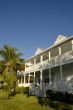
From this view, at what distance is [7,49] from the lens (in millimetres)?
25516

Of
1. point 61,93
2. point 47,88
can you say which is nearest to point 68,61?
point 61,93

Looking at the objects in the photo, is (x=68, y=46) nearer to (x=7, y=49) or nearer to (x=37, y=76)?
(x=7, y=49)

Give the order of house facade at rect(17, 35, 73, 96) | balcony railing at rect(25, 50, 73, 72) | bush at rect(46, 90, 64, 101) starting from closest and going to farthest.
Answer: bush at rect(46, 90, 64, 101)
balcony railing at rect(25, 50, 73, 72)
house facade at rect(17, 35, 73, 96)

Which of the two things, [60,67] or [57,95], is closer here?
[57,95]

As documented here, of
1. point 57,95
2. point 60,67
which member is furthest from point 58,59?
point 57,95

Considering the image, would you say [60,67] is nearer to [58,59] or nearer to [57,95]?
[58,59]

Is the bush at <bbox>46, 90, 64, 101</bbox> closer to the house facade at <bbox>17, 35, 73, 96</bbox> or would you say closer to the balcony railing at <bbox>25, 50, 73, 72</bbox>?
the house facade at <bbox>17, 35, 73, 96</bbox>

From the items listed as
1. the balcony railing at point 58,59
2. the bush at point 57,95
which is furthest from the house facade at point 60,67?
the bush at point 57,95

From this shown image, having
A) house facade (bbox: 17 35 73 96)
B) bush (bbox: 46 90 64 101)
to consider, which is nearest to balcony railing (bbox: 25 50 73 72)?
house facade (bbox: 17 35 73 96)

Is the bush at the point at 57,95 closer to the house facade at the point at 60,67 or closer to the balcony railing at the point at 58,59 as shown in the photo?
the house facade at the point at 60,67

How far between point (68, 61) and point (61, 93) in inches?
149

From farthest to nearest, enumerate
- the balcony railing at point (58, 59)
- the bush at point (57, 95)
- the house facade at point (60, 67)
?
the house facade at point (60, 67) → the balcony railing at point (58, 59) → the bush at point (57, 95)

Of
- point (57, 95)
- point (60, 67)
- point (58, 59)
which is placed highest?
point (58, 59)

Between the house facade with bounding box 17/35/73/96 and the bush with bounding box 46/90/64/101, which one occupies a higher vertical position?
the house facade with bounding box 17/35/73/96
